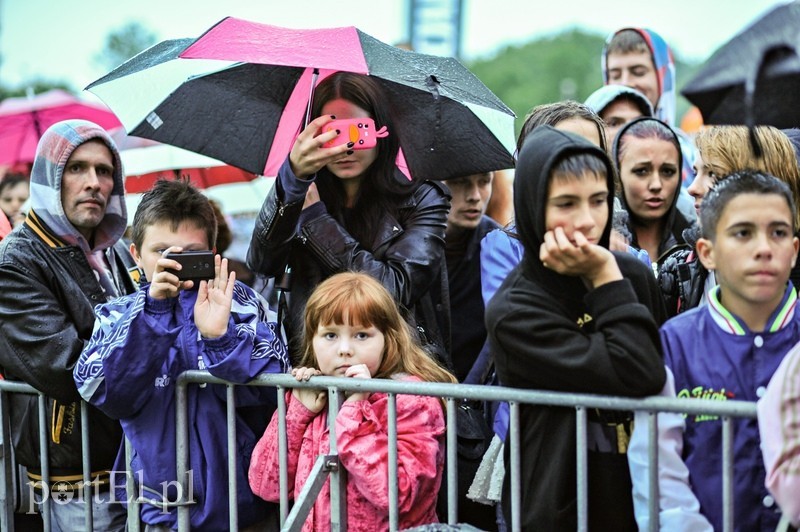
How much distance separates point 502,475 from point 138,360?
1558 millimetres

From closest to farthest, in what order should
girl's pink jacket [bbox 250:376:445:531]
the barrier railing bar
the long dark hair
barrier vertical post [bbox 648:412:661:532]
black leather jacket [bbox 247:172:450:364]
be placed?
the barrier railing bar → barrier vertical post [bbox 648:412:661:532] → girl's pink jacket [bbox 250:376:445:531] → black leather jacket [bbox 247:172:450:364] → the long dark hair

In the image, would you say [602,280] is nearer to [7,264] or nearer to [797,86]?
[797,86]

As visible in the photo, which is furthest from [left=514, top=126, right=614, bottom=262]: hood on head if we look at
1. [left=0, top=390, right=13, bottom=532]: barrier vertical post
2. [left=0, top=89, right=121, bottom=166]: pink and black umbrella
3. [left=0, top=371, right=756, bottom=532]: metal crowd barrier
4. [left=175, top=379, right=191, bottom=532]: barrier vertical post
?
[left=0, top=89, right=121, bottom=166]: pink and black umbrella

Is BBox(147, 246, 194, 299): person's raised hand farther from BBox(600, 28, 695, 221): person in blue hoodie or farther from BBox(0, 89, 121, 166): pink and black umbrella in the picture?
BBox(0, 89, 121, 166): pink and black umbrella

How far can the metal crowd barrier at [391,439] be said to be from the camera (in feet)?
10.7

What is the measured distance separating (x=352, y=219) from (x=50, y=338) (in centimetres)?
143

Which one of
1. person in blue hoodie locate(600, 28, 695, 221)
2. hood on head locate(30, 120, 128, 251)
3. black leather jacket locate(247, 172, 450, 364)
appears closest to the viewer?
black leather jacket locate(247, 172, 450, 364)

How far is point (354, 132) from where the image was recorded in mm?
4566

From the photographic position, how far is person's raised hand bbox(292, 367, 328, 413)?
417 centimetres

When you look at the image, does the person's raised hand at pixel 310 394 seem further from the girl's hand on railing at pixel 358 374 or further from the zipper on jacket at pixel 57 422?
the zipper on jacket at pixel 57 422

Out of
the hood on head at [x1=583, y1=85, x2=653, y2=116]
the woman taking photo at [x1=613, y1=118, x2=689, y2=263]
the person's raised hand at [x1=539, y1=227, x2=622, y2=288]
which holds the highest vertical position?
the hood on head at [x1=583, y1=85, x2=653, y2=116]

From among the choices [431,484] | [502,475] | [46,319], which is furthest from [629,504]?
[46,319]

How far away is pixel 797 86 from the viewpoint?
3336 mm

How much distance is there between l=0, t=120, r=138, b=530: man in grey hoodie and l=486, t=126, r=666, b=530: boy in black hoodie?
2144 millimetres
